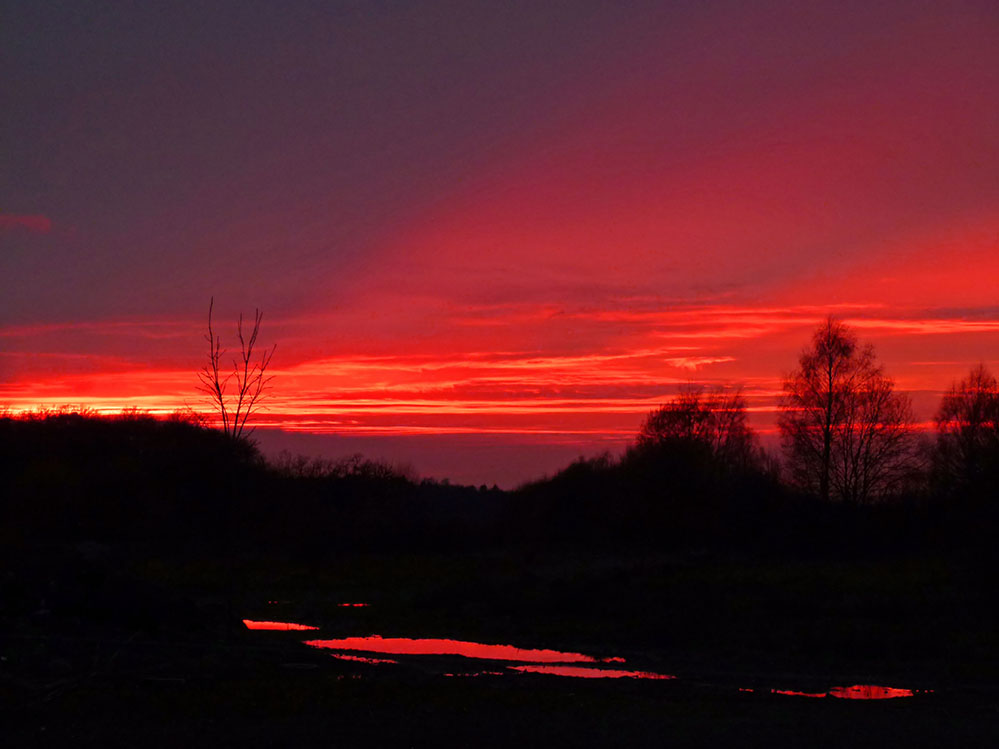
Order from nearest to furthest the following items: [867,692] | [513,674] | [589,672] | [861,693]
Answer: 1. [861,693]
2. [867,692]
3. [513,674]
4. [589,672]

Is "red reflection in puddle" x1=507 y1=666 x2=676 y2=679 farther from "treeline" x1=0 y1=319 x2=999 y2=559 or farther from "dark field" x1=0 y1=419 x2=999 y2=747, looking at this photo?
"treeline" x1=0 y1=319 x2=999 y2=559

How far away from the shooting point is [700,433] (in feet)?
213

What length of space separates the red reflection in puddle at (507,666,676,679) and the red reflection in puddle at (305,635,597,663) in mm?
870

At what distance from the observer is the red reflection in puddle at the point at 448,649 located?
60.7 ft

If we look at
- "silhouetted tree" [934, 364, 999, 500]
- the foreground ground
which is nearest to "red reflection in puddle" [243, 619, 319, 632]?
the foreground ground

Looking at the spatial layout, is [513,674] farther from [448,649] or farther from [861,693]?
[861,693]

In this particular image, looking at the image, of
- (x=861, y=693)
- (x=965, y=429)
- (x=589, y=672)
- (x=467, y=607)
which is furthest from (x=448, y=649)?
(x=965, y=429)

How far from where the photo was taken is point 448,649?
1950 centimetres

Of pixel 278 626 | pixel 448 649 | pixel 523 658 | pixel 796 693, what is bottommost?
pixel 278 626

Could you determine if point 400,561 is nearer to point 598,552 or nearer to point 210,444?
point 598,552

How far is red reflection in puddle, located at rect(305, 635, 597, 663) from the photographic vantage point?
18.5m

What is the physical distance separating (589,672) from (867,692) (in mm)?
4898

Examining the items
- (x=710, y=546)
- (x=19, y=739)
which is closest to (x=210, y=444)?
(x=710, y=546)

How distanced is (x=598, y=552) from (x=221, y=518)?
763 inches
